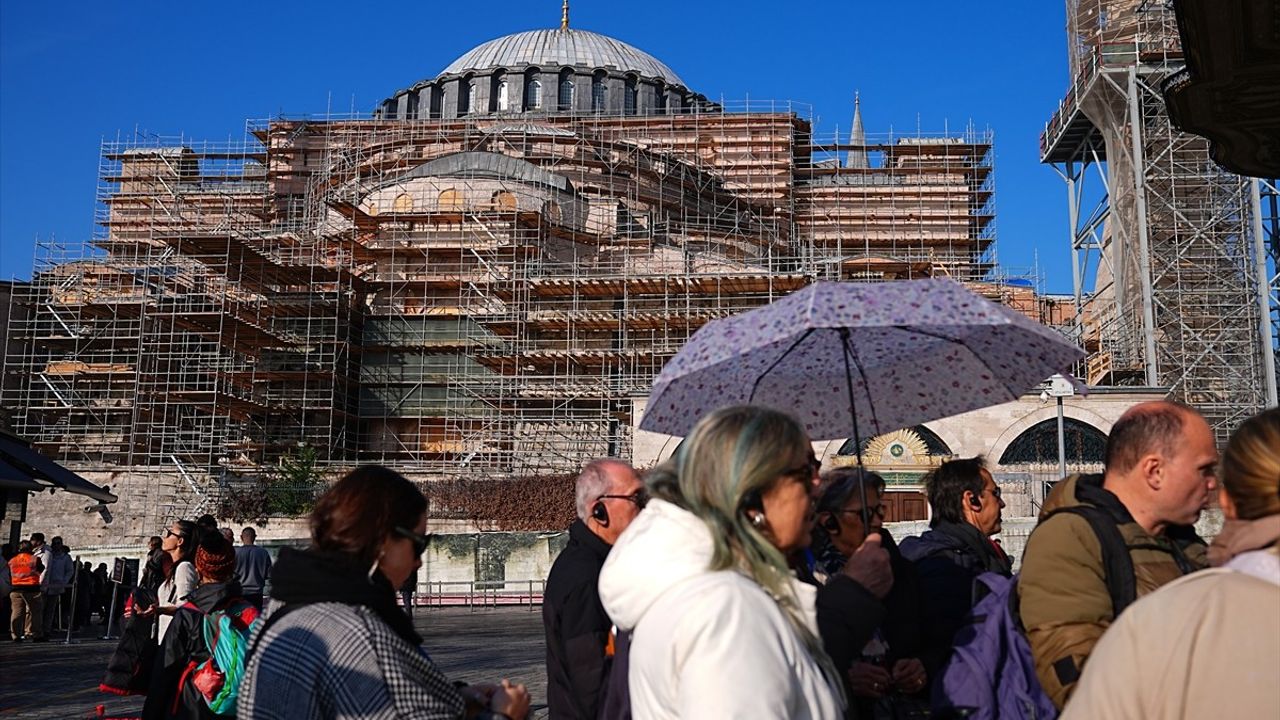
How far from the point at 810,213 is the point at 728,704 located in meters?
50.0

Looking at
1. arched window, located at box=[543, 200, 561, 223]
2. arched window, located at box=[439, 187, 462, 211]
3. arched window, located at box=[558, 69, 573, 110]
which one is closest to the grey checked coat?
arched window, located at box=[543, 200, 561, 223]

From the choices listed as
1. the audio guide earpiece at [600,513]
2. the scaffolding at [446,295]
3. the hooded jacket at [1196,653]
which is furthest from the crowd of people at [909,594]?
the scaffolding at [446,295]

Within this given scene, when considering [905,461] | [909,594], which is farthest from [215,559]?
[905,461]

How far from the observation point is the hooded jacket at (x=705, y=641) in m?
2.59

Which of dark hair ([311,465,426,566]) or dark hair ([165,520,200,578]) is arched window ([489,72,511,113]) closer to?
dark hair ([165,520,200,578])

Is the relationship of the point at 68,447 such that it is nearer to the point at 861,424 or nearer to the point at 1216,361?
the point at 1216,361

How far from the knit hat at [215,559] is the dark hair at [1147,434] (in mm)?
4203

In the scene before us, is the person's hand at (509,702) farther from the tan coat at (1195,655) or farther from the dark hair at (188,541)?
the dark hair at (188,541)

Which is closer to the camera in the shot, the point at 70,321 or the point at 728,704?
the point at 728,704

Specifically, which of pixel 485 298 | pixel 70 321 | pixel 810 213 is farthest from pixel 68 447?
pixel 810 213

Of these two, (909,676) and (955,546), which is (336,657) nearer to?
(909,676)

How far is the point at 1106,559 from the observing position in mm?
3693

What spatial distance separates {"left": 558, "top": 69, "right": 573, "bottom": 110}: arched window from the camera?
183 ft

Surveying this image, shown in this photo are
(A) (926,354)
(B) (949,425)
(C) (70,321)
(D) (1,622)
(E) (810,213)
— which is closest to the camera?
(A) (926,354)
